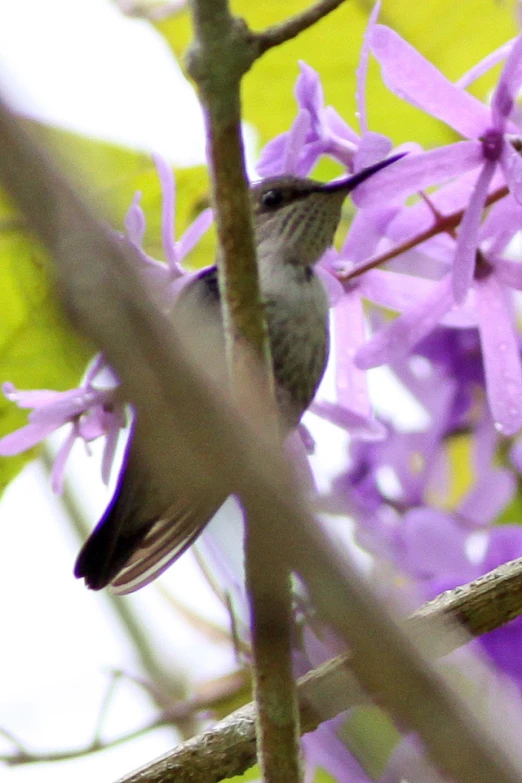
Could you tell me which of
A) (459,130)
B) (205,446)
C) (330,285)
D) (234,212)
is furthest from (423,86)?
(205,446)

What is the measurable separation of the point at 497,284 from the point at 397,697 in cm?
51

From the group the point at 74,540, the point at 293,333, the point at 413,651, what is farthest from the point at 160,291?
the point at 74,540

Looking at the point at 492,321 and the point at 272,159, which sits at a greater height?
the point at 272,159

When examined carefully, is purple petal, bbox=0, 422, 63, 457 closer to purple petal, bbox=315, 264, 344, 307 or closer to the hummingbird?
the hummingbird

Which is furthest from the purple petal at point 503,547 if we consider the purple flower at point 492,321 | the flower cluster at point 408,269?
the purple flower at point 492,321

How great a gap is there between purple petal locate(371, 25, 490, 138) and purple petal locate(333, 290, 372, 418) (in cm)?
15

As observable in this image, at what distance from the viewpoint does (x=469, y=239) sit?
25.1 inches

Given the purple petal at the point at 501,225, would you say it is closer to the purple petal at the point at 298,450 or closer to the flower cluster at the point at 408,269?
the flower cluster at the point at 408,269

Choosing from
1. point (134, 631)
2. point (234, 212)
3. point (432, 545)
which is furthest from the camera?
point (134, 631)

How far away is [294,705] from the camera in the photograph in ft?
1.54

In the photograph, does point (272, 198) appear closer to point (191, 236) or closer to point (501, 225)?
point (191, 236)

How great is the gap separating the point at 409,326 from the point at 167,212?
190mm

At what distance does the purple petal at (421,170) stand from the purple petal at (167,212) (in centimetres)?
14

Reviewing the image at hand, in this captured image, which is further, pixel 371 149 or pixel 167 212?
pixel 167 212
